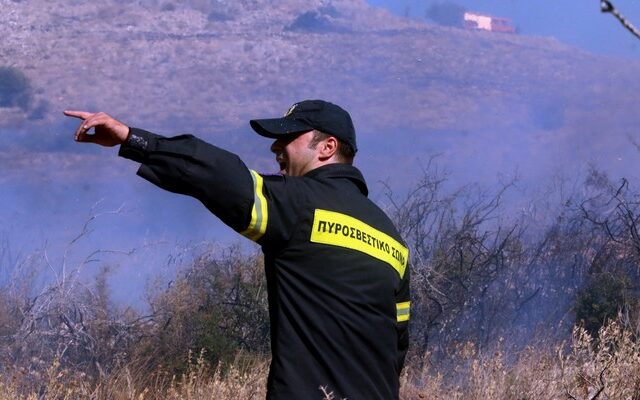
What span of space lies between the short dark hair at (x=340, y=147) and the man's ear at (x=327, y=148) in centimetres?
1

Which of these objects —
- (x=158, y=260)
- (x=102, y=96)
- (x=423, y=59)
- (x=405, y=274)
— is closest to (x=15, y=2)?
(x=102, y=96)

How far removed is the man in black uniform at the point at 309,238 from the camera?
128 inches

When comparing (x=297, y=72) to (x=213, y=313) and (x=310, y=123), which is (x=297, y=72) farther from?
(x=310, y=123)

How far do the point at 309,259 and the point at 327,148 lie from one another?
46 cm

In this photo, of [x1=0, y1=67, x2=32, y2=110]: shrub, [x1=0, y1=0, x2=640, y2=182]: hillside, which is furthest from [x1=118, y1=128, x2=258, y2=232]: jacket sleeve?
[x1=0, y1=67, x2=32, y2=110]: shrub

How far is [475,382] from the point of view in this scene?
6.20m

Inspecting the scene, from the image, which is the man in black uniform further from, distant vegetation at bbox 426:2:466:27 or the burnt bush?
distant vegetation at bbox 426:2:466:27

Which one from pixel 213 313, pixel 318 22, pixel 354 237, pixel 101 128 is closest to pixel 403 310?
pixel 354 237

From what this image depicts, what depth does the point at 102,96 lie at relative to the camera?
2767 centimetres

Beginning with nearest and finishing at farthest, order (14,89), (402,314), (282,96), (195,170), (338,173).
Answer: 1. (195,170)
2. (338,173)
3. (402,314)
4. (14,89)
5. (282,96)

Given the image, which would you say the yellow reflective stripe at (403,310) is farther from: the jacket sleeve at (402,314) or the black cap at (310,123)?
the black cap at (310,123)

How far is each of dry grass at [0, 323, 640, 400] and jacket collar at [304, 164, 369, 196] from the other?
219cm

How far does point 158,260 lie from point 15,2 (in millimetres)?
28251

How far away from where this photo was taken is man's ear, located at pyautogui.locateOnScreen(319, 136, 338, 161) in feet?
12.3
